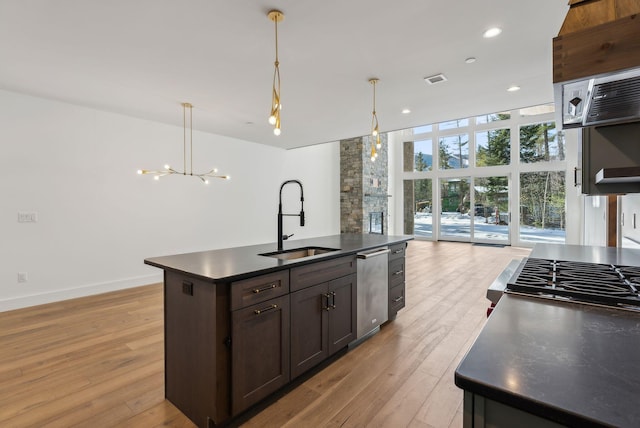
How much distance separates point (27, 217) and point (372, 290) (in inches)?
172

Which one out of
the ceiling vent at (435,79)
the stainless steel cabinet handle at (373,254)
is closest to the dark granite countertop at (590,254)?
the stainless steel cabinet handle at (373,254)

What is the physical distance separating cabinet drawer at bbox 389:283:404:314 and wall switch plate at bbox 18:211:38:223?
452 cm

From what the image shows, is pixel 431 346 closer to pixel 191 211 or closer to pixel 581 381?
pixel 581 381

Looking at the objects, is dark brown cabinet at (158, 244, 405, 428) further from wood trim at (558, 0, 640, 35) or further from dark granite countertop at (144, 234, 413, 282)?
wood trim at (558, 0, 640, 35)

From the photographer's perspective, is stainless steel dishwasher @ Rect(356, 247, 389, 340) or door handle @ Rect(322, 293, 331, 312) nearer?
door handle @ Rect(322, 293, 331, 312)

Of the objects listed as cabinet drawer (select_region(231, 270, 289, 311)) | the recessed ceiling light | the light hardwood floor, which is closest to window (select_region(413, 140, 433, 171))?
the light hardwood floor

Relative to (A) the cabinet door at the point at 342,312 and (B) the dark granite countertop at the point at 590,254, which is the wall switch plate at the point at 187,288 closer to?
(A) the cabinet door at the point at 342,312

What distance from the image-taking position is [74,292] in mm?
4211

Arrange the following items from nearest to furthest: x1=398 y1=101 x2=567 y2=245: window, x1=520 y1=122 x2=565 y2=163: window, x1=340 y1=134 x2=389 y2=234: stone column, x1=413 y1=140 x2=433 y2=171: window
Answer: x1=520 y1=122 x2=565 y2=163: window, x1=398 y1=101 x2=567 y2=245: window, x1=340 y1=134 x2=389 y2=234: stone column, x1=413 y1=140 x2=433 y2=171: window

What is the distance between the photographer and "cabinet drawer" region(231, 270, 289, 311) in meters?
1.70

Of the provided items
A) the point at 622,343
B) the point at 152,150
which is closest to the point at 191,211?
the point at 152,150

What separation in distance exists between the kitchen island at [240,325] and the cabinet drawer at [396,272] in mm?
966

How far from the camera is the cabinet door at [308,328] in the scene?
2061 millimetres

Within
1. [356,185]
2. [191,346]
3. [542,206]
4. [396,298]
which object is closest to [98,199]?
[191,346]
